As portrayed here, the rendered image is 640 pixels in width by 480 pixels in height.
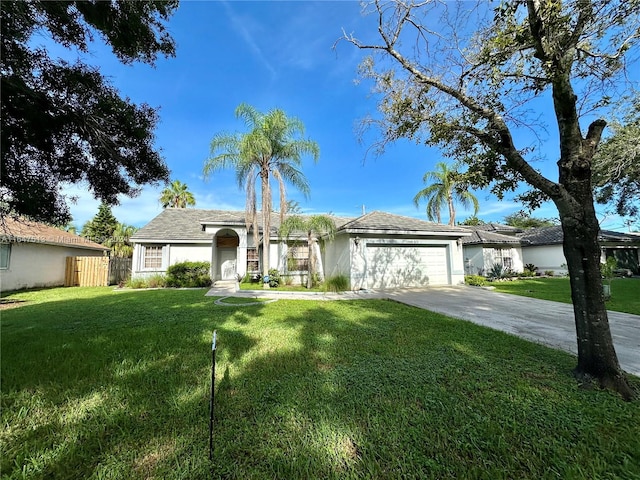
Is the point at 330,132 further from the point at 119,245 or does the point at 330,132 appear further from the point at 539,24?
the point at 119,245

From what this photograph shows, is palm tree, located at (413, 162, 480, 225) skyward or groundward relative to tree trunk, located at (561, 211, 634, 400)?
skyward

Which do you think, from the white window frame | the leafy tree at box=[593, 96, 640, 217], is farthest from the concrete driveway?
the white window frame

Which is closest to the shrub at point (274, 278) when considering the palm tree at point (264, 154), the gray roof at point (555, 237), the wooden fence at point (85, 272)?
the palm tree at point (264, 154)

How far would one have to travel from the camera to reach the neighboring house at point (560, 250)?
70.0 feet

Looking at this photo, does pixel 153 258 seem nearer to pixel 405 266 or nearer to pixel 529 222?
pixel 405 266

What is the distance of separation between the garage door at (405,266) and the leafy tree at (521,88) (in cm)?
818

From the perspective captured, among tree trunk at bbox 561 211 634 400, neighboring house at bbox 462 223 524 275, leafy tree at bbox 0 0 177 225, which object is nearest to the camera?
tree trunk at bbox 561 211 634 400

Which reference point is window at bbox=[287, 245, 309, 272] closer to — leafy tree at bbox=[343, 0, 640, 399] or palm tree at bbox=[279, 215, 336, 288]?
palm tree at bbox=[279, 215, 336, 288]

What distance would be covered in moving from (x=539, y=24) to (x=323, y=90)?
905 centimetres

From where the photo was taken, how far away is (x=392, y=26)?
434cm

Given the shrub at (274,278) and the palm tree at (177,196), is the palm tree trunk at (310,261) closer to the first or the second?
the shrub at (274,278)

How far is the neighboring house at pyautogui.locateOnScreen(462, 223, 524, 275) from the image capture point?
2078 centimetres

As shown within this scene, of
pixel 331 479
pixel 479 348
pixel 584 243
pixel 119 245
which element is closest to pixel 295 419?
pixel 331 479

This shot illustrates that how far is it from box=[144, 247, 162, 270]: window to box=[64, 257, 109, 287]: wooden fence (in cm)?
292
